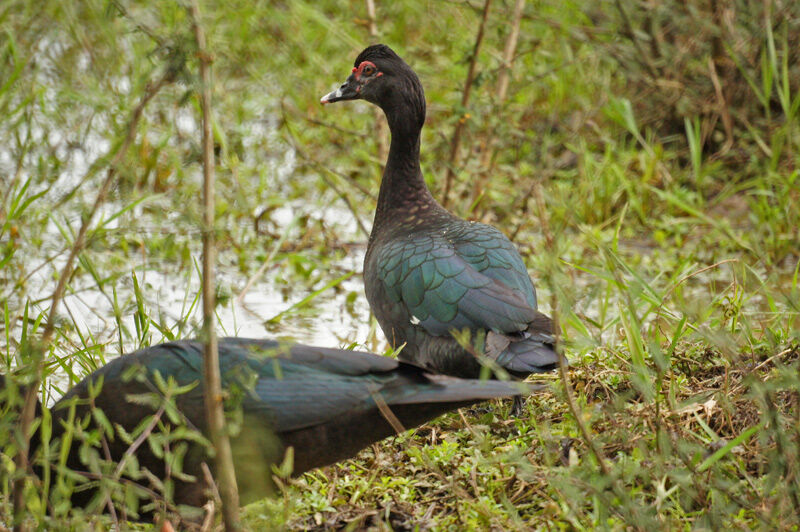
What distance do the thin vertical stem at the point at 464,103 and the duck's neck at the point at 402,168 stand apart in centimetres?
57

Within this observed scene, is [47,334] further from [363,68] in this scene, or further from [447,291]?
[363,68]

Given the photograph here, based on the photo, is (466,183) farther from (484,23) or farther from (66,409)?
(66,409)

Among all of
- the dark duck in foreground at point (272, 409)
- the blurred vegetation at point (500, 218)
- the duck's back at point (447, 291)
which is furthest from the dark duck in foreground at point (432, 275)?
the dark duck in foreground at point (272, 409)

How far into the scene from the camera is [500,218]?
6223mm

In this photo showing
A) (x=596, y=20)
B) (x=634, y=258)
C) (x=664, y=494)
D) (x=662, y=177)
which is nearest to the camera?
(x=664, y=494)

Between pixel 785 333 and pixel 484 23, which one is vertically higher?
pixel 484 23

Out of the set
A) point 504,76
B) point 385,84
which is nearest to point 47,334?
point 385,84

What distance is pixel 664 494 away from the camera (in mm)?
2453

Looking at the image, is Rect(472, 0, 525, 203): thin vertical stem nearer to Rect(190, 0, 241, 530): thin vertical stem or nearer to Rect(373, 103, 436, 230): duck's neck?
Rect(373, 103, 436, 230): duck's neck

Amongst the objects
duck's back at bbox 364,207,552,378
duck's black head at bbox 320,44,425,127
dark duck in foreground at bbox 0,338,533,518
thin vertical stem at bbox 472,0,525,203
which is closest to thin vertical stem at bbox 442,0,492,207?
thin vertical stem at bbox 472,0,525,203

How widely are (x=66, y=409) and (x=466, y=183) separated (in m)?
3.43

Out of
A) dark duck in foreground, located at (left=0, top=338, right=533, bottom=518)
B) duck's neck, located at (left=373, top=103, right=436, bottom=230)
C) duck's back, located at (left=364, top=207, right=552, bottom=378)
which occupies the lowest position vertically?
dark duck in foreground, located at (left=0, top=338, right=533, bottom=518)

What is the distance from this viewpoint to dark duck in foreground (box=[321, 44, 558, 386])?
3.30 meters

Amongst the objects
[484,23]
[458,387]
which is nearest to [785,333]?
[458,387]
